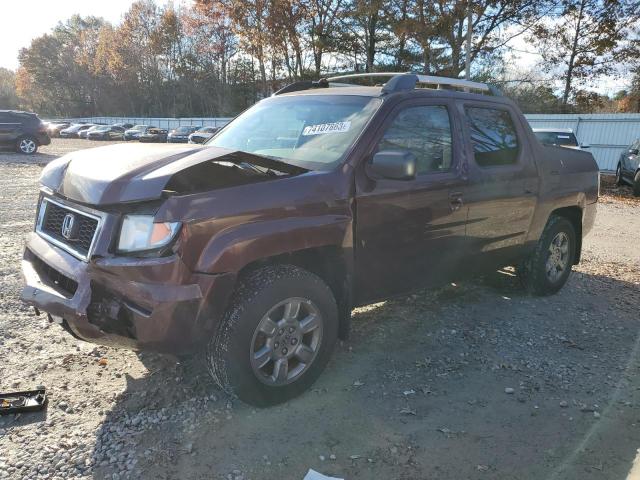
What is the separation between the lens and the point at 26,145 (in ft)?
67.3

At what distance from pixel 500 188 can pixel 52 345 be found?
3.75 meters

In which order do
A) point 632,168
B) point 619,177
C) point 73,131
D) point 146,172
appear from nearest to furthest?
1. point 146,172
2. point 632,168
3. point 619,177
4. point 73,131

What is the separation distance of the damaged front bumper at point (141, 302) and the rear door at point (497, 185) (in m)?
2.26

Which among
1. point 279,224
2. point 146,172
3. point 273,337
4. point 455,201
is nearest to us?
point 146,172

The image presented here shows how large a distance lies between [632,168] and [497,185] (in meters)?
12.4

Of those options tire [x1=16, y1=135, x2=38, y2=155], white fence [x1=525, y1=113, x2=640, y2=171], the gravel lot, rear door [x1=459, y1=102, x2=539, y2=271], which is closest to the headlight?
the gravel lot

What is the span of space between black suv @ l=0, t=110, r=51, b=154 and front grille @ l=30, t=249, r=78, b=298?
65.5 feet

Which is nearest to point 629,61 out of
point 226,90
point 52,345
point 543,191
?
point 543,191

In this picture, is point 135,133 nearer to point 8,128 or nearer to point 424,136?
point 8,128

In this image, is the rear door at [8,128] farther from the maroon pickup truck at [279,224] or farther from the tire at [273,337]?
the tire at [273,337]

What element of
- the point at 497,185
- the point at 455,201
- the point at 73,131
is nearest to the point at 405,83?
the point at 455,201

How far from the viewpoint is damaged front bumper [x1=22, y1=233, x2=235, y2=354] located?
2523mm

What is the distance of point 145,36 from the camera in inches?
2233

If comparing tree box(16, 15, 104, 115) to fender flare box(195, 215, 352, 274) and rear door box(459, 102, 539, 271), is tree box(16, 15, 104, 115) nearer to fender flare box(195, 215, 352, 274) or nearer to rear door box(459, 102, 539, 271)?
rear door box(459, 102, 539, 271)
